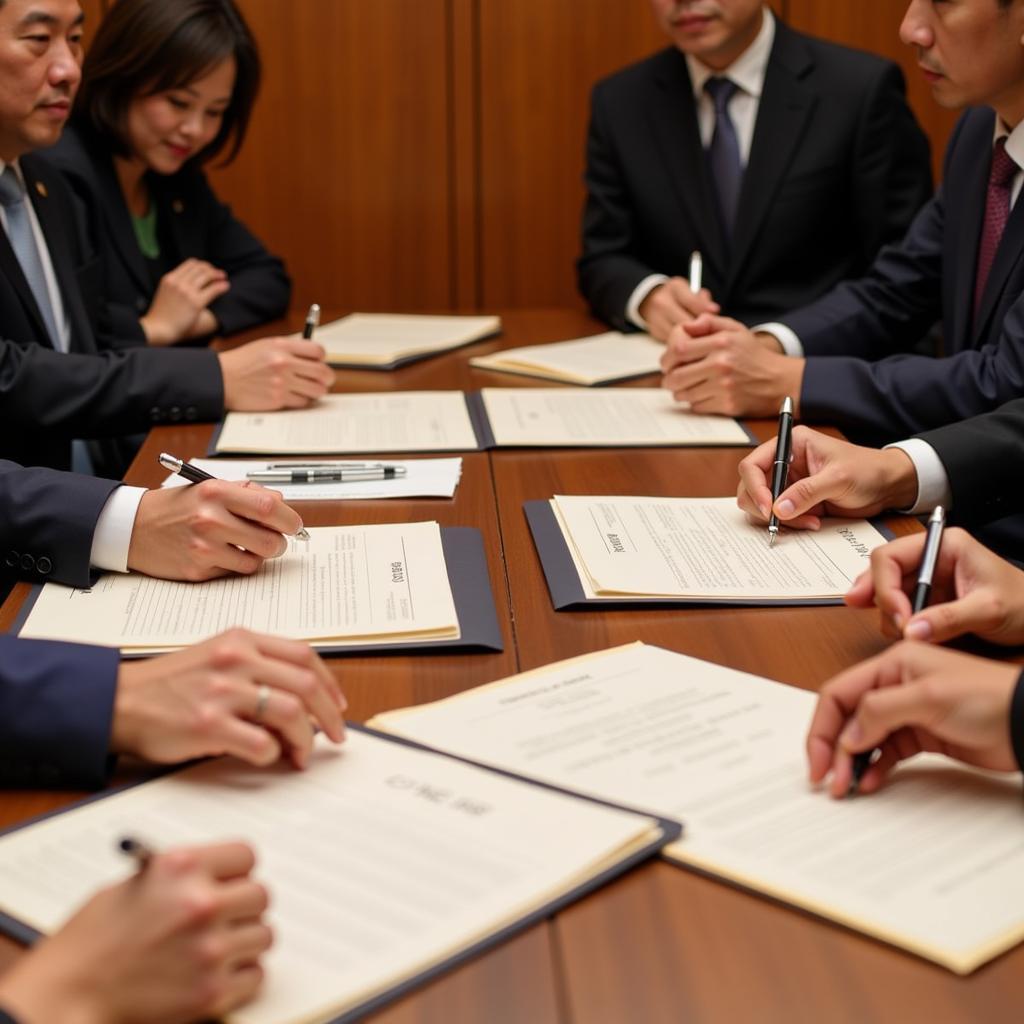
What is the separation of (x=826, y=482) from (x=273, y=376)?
41.0 inches

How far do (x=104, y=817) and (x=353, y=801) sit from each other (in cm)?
18

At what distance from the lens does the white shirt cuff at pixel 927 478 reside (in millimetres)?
1651

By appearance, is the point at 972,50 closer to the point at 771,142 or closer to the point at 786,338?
the point at 786,338

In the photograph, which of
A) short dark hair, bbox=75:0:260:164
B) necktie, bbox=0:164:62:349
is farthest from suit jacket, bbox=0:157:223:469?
short dark hair, bbox=75:0:260:164

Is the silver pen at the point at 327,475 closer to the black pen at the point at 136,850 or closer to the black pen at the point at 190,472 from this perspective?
the black pen at the point at 190,472

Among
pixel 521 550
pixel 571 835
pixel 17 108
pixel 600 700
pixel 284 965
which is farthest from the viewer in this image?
pixel 17 108

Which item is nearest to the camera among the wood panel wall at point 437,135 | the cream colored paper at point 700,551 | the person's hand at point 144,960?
the person's hand at point 144,960

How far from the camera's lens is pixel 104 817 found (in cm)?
94

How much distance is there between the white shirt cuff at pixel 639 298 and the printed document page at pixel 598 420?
52 centimetres

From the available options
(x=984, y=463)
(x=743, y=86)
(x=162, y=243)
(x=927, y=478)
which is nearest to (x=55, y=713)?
(x=927, y=478)

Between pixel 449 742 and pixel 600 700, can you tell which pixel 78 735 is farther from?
pixel 600 700

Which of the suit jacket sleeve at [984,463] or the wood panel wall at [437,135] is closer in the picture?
the suit jacket sleeve at [984,463]

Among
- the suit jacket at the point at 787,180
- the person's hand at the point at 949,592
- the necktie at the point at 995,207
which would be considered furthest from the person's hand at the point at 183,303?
the person's hand at the point at 949,592

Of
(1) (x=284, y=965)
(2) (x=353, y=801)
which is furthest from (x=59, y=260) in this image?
(1) (x=284, y=965)
